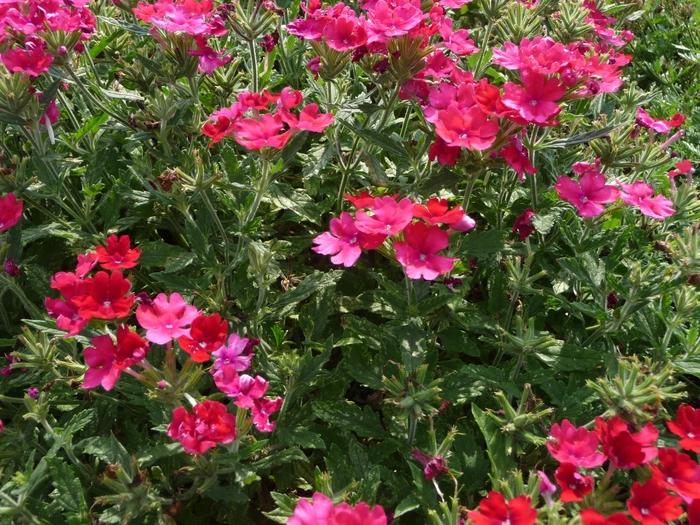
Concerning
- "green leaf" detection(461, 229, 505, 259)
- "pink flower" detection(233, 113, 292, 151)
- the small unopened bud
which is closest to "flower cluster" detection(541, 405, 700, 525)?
"green leaf" detection(461, 229, 505, 259)

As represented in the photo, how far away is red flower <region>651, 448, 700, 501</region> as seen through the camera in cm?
180

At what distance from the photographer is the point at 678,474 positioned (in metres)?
1.85

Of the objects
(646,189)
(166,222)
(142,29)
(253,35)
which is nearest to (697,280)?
(646,189)

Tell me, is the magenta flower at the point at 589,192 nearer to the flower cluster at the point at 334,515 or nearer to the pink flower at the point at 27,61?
the flower cluster at the point at 334,515

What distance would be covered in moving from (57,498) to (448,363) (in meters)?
1.56

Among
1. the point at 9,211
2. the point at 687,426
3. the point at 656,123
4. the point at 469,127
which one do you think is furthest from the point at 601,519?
A: the point at 9,211

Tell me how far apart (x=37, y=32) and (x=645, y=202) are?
2.47 m

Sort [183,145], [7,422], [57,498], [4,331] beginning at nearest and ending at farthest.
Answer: [57,498]
[7,422]
[4,331]
[183,145]

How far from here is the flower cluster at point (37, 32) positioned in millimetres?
2469

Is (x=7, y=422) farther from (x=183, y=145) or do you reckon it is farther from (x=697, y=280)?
(x=697, y=280)

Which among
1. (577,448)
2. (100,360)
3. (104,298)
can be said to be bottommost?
(577,448)

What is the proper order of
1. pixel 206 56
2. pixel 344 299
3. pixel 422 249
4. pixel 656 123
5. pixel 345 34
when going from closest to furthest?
pixel 422 249 < pixel 345 34 < pixel 206 56 < pixel 344 299 < pixel 656 123

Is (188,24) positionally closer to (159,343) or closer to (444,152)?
(444,152)

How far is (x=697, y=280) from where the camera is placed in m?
2.48
